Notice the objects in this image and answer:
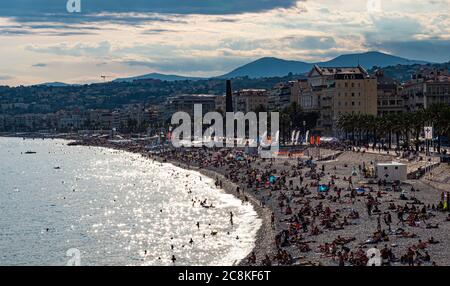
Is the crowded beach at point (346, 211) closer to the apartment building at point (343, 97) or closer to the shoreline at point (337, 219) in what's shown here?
the shoreline at point (337, 219)

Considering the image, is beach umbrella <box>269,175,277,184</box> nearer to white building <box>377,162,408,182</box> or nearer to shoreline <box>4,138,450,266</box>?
shoreline <box>4,138,450,266</box>

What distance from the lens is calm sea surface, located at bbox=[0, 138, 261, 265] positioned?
4034cm

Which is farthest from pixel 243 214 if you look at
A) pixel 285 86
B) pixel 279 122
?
pixel 285 86

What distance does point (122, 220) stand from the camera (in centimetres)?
5575

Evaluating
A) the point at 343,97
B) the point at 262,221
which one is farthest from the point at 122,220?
the point at 343,97

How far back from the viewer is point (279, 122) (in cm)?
12712

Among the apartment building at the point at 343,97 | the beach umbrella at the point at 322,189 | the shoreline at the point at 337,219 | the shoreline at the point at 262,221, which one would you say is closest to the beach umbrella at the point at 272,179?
the shoreline at the point at 337,219

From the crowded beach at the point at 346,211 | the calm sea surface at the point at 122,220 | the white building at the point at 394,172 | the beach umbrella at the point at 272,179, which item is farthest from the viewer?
the beach umbrella at the point at 272,179

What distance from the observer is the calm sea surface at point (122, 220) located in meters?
40.3

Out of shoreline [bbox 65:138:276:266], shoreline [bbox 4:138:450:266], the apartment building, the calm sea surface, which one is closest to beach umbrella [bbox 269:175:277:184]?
shoreline [bbox 4:138:450:266]

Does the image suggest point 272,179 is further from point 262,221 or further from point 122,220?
point 262,221
